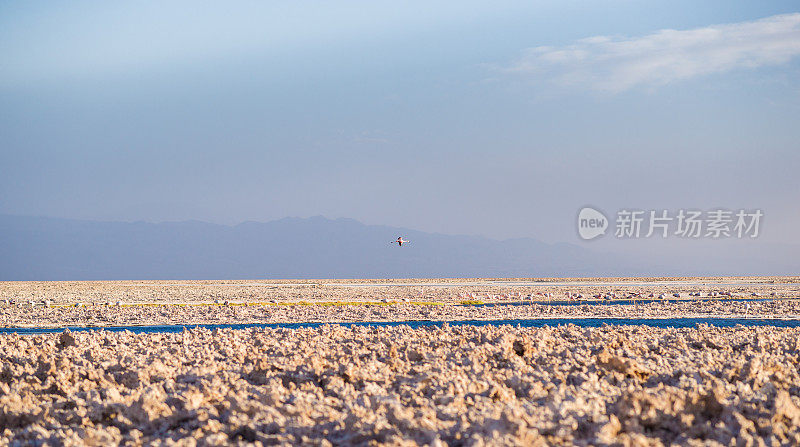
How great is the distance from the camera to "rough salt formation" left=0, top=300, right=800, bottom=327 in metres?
29.5

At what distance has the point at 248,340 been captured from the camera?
579 inches

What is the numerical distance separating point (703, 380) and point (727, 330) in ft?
26.0

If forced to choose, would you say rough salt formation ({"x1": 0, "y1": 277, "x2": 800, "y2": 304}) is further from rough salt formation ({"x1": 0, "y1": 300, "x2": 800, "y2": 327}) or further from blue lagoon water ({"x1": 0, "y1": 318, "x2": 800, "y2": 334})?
blue lagoon water ({"x1": 0, "y1": 318, "x2": 800, "y2": 334})

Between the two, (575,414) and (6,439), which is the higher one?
(575,414)

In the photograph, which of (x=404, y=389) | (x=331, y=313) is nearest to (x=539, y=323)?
(x=331, y=313)

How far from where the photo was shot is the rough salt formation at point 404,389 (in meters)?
7.24

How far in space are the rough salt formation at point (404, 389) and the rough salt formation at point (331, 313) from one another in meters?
14.7

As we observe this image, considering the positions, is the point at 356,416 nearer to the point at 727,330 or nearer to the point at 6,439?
the point at 6,439

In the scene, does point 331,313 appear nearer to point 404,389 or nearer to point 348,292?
point 348,292

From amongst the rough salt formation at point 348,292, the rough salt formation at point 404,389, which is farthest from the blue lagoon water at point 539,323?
the rough salt formation at point 348,292

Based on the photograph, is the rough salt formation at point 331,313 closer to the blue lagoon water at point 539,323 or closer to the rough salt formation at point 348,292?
the blue lagoon water at point 539,323

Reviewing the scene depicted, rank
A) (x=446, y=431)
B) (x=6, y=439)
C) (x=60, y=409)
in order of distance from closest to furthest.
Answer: (x=446, y=431), (x=6, y=439), (x=60, y=409)

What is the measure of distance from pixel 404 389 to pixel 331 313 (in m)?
23.0

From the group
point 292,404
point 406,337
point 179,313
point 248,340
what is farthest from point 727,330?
point 179,313
